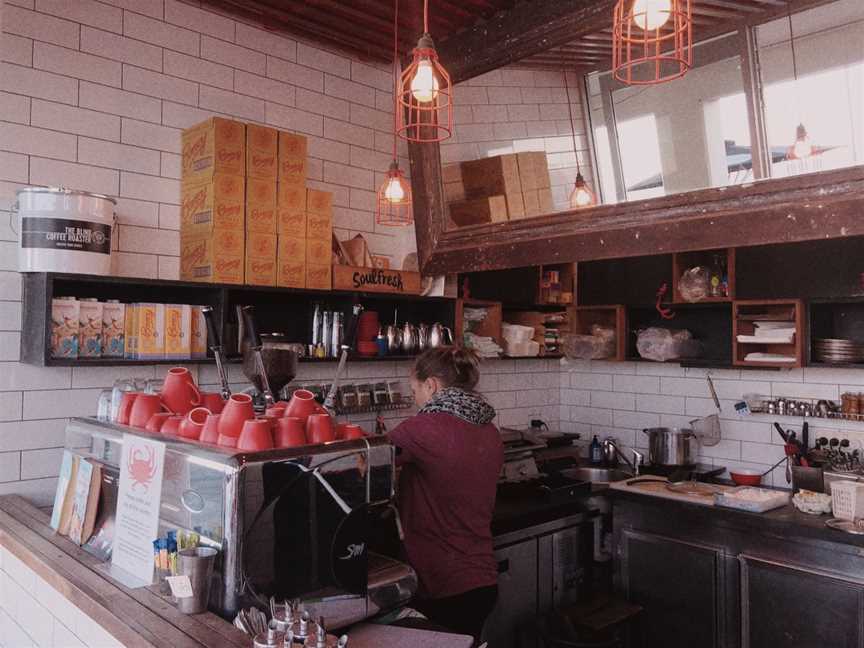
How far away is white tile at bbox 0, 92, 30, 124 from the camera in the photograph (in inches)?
123

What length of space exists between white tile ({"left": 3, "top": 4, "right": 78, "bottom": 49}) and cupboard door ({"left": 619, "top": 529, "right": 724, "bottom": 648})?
3901 mm

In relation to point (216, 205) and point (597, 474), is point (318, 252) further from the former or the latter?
point (597, 474)

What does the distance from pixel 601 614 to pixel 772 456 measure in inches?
68.2

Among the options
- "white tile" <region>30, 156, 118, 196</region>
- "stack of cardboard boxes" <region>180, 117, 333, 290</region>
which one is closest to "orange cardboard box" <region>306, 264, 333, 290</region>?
"stack of cardboard boxes" <region>180, 117, 333, 290</region>

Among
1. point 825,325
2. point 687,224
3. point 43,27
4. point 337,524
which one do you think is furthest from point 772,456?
point 43,27

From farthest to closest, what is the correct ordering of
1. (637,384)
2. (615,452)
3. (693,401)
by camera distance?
(637,384) < (615,452) < (693,401)

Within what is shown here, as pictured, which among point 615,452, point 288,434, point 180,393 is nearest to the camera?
point 288,434

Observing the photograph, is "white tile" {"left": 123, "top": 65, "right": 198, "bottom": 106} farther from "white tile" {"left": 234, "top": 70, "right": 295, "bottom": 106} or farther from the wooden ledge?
the wooden ledge

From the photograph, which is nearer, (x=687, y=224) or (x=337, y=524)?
(x=337, y=524)

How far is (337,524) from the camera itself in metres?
2.03

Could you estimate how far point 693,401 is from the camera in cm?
497

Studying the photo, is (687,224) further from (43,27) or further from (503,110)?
(43,27)

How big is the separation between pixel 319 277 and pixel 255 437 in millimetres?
2040

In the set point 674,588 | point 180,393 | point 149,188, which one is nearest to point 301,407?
point 180,393
